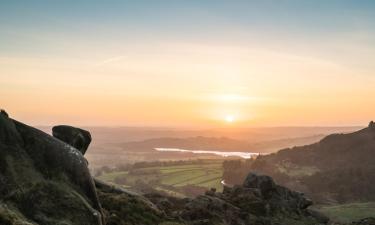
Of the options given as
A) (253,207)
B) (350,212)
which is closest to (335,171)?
(350,212)

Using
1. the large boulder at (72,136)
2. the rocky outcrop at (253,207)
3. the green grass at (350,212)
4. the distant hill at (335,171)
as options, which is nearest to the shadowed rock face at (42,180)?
the large boulder at (72,136)

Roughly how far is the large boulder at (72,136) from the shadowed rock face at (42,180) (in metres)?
9.78

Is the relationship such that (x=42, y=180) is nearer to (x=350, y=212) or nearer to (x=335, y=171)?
(x=350, y=212)

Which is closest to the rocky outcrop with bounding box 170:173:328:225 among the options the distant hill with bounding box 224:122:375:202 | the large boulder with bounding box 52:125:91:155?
the large boulder with bounding box 52:125:91:155

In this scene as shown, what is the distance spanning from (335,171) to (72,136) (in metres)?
147

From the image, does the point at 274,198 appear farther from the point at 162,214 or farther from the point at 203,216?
the point at 162,214

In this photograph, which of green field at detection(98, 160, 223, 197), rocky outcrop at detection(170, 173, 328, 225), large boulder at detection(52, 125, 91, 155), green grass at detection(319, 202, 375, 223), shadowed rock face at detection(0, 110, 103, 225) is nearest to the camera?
shadowed rock face at detection(0, 110, 103, 225)

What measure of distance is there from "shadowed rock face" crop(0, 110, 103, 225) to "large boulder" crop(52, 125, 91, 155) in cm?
978

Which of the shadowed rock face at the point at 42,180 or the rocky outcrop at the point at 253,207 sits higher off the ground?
the shadowed rock face at the point at 42,180

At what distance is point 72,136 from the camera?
121ft

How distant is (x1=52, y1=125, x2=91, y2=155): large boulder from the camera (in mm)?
35750

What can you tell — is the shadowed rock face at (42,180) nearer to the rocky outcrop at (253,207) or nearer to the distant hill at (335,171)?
the rocky outcrop at (253,207)

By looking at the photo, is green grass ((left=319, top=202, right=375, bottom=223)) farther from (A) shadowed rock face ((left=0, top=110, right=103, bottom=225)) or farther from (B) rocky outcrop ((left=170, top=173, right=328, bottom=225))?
(A) shadowed rock face ((left=0, top=110, right=103, bottom=225))

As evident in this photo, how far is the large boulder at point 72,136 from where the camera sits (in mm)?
35750
